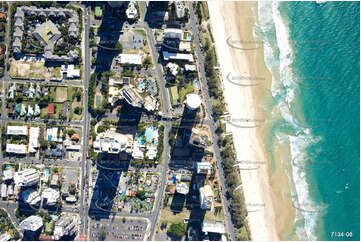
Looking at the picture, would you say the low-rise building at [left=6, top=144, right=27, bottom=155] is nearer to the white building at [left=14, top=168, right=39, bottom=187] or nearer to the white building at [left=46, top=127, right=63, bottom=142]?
the white building at [left=14, top=168, right=39, bottom=187]

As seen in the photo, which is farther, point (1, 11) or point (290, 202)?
point (290, 202)

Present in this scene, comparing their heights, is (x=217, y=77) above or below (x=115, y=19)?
below

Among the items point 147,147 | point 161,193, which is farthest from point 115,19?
point 161,193

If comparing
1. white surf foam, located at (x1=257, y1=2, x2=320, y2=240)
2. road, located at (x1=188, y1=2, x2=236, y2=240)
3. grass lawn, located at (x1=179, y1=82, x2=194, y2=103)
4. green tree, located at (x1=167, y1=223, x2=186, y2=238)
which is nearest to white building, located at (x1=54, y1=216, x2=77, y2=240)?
green tree, located at (x1=167, y1=223, x2=186, y2=238)

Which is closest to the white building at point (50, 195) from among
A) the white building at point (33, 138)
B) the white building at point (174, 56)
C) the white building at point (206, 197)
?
the white building at point (33, 138)

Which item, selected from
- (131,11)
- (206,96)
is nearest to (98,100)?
(131,11)

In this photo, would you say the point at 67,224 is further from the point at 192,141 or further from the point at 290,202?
the point at 290,202

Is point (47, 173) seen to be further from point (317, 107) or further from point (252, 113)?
point (317, 107)
